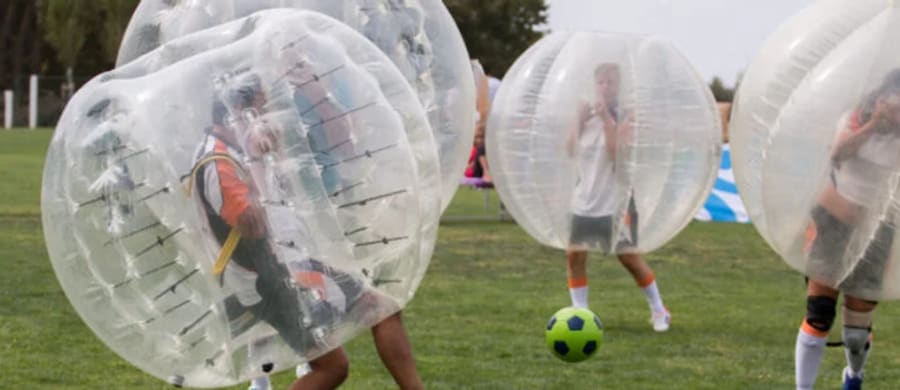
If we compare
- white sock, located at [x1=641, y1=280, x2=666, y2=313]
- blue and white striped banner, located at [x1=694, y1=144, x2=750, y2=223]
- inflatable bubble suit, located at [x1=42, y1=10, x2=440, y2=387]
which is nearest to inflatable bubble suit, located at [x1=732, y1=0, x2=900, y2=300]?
inflatable bubble suit, located at [x1=42, y1=10, x2=440, y2=387]

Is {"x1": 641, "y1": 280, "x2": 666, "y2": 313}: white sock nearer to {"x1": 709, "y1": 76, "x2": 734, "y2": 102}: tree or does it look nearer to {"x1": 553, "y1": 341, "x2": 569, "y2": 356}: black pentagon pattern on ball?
{"x1": 553, "y1": 341, "x2": 569, "y2": 356}: black pentagon pattern on ball

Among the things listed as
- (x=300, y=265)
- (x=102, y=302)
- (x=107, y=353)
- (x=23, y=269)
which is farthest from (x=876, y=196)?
(x=23, y=269)

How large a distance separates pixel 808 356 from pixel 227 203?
3297mm

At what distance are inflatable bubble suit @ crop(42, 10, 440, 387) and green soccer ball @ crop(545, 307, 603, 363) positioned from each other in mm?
2792

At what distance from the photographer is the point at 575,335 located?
27.1 ft

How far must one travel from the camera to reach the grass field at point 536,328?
8422mm

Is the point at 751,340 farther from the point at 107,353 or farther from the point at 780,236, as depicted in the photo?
the point at 107,353

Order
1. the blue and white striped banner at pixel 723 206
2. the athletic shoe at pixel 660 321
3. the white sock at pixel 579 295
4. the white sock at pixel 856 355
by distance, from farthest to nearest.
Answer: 1. the blue and white striped banner at pixel 723 206
2. the athletic shoe at pixel 660 321
3. the white sock at pixel 579 295
4. the white sock at pixel 856 355

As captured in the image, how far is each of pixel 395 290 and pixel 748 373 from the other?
3571 millimetres

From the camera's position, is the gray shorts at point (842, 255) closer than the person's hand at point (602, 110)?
Yes

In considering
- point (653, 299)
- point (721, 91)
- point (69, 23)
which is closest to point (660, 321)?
point (653, 299)

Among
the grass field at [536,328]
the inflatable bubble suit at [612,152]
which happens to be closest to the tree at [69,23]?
the grass field at [536,328]

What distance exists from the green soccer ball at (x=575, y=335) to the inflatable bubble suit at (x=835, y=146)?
157 centimetres

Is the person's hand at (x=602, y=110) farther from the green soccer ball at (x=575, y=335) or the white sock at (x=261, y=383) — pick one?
the white sock at (x=261, y=383)
